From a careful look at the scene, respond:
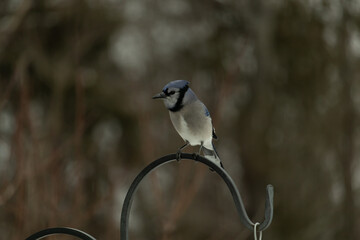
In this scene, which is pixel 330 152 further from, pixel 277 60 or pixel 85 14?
pixel 85 14

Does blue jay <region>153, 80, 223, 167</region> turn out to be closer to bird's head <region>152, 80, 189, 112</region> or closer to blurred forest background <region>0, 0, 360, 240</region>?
bird's head <region>152, 80, 189, 112</region>

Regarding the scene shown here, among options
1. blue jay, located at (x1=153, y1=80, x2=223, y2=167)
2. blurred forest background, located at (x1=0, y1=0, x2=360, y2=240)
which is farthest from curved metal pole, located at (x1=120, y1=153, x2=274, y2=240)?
blurred forest background, located at (x1=0, y1=0, x2=360, y2=240)

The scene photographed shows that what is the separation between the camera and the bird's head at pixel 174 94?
2.14 m

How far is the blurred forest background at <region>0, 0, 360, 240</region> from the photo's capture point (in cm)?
529

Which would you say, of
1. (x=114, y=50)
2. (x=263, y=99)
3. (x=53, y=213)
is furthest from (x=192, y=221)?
(x=53, y=213)

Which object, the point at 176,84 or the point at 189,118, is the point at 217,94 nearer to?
the point at 189,118

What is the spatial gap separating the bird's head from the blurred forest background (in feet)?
8.07

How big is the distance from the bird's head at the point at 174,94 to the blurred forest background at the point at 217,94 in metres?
2.46

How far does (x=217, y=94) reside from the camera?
6.85 meters

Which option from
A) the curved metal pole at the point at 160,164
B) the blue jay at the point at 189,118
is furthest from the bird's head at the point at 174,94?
the curved metal pole at the point at 160,164

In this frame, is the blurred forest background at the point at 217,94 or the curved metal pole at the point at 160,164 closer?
the curved metal pole at the point at 160,164

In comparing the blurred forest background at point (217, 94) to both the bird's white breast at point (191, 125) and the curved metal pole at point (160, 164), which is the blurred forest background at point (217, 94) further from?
the curved metal pole at point (160, 164)

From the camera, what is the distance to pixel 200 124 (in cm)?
243

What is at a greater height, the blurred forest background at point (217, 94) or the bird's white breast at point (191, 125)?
the blurred forest background at point (217, 94)
